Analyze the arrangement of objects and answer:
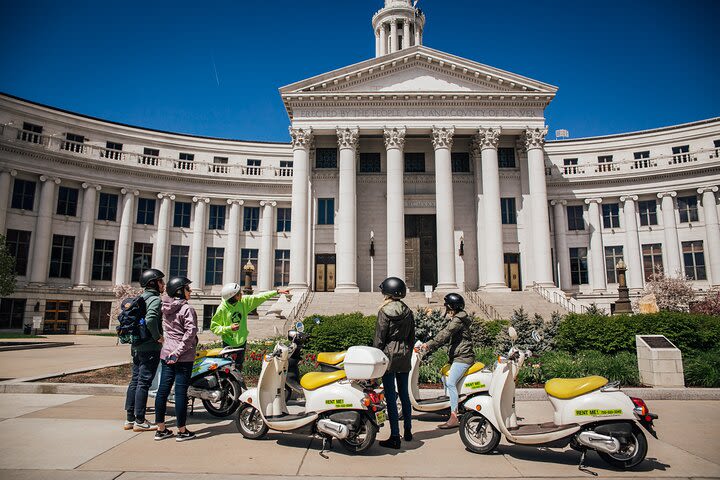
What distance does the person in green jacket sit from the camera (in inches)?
328

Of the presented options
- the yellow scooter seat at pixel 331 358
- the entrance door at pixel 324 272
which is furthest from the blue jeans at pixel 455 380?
the entrance door at pixel 324 272

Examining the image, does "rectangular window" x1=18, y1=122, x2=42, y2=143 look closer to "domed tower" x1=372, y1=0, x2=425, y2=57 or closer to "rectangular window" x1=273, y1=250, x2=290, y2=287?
"rectangular window" x1=273, y1=250, x2=290, y2=287

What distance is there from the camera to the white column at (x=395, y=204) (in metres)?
32.5

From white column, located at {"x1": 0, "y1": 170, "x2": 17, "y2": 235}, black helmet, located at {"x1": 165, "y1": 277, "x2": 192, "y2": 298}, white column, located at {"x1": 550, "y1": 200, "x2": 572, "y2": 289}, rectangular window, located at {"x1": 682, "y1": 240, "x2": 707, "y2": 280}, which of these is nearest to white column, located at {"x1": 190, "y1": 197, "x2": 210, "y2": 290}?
white column, located at {"x1": 0, "y1": 170, "x2": 17, "y2": 235}

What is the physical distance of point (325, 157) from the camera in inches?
1491

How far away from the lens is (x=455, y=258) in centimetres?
3559

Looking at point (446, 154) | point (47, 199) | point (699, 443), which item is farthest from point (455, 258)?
point (47, 199)

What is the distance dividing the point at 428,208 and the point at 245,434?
103ft

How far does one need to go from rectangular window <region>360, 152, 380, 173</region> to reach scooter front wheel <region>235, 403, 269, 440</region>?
3184cm

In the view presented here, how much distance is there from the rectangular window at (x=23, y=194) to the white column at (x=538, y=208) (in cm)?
3783

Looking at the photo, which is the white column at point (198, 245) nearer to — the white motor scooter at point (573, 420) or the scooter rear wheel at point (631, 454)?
the white motor scooter at point (573, 420)

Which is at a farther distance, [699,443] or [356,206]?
[356,206]

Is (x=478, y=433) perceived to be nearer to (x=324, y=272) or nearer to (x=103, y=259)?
(x=324, y=272)

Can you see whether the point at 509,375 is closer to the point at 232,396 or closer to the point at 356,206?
the point at 232,396
